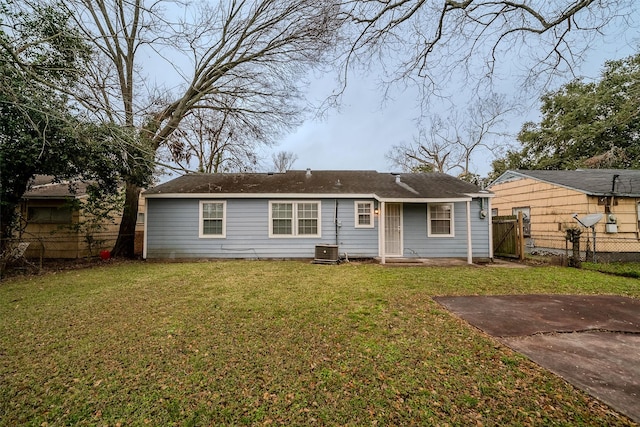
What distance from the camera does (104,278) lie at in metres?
7.16

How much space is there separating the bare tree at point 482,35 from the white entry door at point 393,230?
6.25m

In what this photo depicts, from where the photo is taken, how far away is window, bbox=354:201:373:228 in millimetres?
10320

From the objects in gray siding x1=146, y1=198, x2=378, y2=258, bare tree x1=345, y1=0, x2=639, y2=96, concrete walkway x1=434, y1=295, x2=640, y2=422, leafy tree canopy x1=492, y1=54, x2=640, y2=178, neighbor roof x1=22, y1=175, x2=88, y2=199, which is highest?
leafy tree canopy x1=492, y1=54, x2=640, y2=178

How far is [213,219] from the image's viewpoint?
407 inches

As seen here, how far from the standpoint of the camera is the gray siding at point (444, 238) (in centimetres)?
1012

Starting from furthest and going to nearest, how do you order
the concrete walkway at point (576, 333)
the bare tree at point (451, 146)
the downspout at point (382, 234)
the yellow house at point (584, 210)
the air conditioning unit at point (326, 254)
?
the bare tree at point (451, 146) < the yellow house at point (584, 210) < the air conditioning unit at point (326, 254) < the downspout at point (382, 234) < the concrete walkway at point (576, 333)

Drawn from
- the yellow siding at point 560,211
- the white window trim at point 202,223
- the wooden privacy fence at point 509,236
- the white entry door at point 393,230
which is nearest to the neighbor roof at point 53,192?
the white window trim at point 202,223

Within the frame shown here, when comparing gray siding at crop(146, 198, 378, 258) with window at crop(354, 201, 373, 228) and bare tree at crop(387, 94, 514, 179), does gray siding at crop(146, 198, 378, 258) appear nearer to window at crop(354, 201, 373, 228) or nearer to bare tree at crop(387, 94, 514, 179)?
window at crop(354, 201, 373, 228)

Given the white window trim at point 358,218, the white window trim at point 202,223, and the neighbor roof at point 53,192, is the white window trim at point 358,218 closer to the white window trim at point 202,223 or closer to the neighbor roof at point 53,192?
the white window trim at point 202,223

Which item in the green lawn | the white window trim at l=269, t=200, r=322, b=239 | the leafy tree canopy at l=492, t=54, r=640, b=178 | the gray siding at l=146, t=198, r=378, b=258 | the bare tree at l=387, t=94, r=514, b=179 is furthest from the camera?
the bare tree at l=387, t=94, r=514, b=179

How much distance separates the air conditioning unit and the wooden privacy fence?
22.5 ft

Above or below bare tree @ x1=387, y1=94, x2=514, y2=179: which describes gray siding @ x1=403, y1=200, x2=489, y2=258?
below

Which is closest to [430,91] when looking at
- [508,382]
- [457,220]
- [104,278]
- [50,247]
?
[508,382]

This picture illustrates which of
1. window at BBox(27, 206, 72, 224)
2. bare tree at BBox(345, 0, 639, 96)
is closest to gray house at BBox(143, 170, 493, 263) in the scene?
Result: window at BBox(27, 206, 72, 224)
